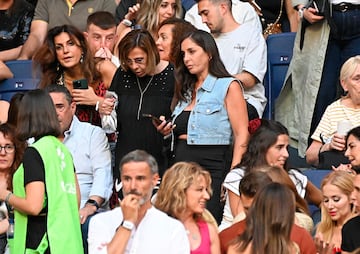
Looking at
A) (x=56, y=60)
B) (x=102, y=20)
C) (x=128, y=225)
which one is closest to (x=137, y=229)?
(x=128, y=225)

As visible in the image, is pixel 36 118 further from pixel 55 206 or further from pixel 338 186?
pixel 338 186

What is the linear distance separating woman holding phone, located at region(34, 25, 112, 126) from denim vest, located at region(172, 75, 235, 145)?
1217 millimetres

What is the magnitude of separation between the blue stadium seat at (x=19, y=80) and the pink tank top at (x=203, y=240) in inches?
131

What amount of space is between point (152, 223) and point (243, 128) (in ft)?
6.19

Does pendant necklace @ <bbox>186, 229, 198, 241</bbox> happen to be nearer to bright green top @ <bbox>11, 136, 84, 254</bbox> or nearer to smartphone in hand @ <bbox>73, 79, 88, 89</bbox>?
bright green top @ <bbox>11, 136, 84, 254</bbox>

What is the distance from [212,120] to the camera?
9.90 meters

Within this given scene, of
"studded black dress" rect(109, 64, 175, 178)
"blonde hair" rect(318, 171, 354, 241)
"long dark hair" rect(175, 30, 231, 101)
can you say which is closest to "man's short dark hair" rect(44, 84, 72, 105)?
"studded black dress" rect(109, 64, 175, 178)

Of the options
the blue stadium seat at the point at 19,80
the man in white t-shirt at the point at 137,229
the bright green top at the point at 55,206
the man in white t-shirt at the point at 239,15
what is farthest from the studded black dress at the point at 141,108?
the man in white t-shirt at the point at 137,229

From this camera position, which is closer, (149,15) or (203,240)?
(203,240)

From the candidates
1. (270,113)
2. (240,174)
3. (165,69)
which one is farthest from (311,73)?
(240,174)

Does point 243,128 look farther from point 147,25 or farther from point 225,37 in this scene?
point 147,25

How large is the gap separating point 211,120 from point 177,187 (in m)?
1.33

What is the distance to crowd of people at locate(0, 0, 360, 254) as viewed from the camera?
827 cm

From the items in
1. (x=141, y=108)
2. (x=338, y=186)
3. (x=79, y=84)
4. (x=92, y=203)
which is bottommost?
(x=92, y=203)
